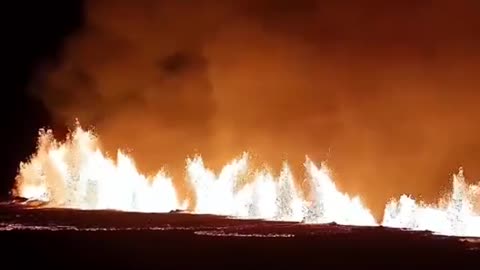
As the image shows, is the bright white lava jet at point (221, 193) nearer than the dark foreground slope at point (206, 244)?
No

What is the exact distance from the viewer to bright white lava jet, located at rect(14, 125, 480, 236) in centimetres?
5016

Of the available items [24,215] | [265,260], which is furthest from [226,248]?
[24,215]

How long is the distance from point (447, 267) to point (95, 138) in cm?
4412

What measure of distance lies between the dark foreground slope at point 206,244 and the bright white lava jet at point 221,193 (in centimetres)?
696

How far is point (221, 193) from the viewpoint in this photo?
58750 mm

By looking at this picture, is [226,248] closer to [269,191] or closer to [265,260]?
[265,260]

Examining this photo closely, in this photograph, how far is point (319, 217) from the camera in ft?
167

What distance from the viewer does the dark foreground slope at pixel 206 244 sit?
2792 centimetres

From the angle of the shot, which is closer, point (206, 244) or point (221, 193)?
point (206, 244)

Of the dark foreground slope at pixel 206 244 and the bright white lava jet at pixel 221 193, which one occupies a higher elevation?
the bright white lava jet at pixel 221 193

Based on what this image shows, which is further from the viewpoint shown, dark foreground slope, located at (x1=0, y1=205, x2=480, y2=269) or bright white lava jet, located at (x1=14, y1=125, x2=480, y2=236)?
bright white lava jet, located at (x1=14, y1=125, x2=480, y2=236)

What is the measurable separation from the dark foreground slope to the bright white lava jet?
6957mm

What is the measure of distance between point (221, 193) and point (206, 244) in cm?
2606

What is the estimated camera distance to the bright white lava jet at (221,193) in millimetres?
50156
